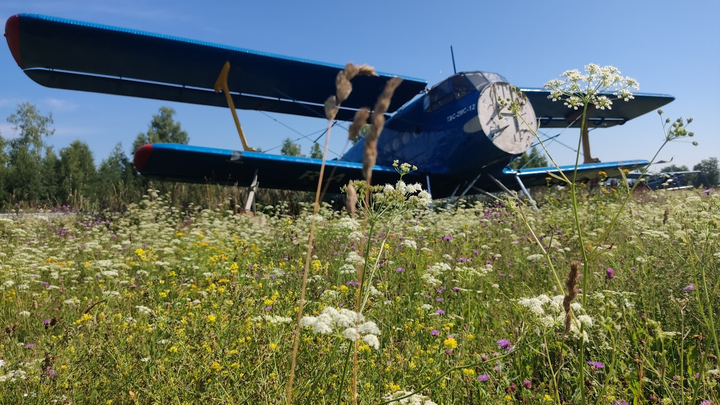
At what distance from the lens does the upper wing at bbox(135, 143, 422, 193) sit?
28.3 feet

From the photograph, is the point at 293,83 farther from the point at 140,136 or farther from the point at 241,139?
the point at 140,136

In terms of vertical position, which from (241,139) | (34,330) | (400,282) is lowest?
(34,330)

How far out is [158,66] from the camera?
8.97 m

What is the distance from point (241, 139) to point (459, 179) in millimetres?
5082

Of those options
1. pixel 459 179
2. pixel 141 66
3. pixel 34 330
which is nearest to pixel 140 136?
pixel 141 66

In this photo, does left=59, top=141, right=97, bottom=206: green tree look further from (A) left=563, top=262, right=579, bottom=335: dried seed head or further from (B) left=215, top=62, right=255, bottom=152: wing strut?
(A) left=563, top=262, right=579, bottom=335: dried seed head

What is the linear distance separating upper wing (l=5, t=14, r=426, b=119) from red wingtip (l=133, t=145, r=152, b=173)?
73.5 inches

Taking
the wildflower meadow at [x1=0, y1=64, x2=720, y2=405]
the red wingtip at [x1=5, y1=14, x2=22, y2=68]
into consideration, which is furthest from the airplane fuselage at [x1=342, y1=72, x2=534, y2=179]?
the red wingtip at [x1=5, y1=14, x2=22, y2=68]

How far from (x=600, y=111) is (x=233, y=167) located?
10796 mm

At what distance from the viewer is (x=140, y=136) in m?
51.6

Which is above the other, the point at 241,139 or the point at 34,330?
the point at 241,139

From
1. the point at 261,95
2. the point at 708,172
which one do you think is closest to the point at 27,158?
the point at 261,95

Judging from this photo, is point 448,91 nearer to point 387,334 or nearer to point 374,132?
point 387,334

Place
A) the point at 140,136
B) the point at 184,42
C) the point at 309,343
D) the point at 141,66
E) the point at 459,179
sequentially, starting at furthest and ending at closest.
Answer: the point at 140,136
the point at 459,179
the point at 141,66
the point at 184,42
the point at 309,343
